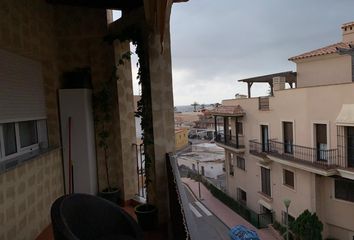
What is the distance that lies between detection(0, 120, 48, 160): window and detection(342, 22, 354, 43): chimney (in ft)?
41.6

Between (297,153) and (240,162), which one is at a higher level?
(297,153)

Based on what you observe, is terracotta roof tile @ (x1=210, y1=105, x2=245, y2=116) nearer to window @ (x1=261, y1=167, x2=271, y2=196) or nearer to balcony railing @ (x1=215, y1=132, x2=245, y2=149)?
balcony railing @ (x1=215, y1=132, x2=245, y2=149)

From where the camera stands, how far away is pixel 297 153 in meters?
10.6

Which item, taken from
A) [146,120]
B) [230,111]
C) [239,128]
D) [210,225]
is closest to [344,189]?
[210,225]

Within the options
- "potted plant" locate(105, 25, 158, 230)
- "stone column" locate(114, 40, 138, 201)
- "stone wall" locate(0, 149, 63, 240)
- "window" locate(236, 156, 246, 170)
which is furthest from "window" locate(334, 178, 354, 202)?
"stone wall" locate(0, 149, 63, 240)

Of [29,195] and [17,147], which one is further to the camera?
[17,147]

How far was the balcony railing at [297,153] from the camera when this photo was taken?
950 cm

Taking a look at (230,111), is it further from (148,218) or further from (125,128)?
(148,218)

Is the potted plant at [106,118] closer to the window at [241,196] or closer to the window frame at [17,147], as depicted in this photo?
the window frame at [17,147]

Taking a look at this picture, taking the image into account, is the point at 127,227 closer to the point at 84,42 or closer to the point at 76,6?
the point at 84,42

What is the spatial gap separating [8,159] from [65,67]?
5.34ft

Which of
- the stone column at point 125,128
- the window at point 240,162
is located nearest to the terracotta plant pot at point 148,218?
the stone column at point 125,128

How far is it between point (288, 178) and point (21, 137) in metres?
10.5

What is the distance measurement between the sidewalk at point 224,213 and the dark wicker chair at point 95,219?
9277 mm
